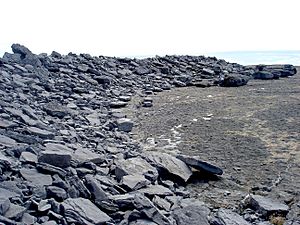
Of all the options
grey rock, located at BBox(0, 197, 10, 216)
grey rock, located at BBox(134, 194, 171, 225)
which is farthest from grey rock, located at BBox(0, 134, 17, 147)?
grey rock, located at BBox(134, 194, 171, 225)

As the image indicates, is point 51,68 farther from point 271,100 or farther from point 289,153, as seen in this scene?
point 289,153

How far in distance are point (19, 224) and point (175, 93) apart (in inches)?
499

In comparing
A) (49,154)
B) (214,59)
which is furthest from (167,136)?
(214,59)

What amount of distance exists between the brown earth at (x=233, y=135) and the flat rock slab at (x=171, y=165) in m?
0.20

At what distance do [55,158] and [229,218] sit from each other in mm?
2585

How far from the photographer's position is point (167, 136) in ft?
31.5

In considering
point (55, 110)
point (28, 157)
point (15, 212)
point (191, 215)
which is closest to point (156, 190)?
point (191, 215)

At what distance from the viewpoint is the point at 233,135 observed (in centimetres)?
956

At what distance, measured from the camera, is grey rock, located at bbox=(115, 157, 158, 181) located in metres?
6.22

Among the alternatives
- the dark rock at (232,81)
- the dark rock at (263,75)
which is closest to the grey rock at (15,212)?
the dark rock at (232,81)

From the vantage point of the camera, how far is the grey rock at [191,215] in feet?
16.6

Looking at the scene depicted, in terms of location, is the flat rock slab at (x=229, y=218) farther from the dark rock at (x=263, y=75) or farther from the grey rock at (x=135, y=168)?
the dark rock at (x=263, y=75)

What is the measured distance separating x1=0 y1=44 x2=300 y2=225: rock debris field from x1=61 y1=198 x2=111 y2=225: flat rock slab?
0.5 inches

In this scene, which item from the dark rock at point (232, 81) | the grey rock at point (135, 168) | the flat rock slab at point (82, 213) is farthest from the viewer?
the dark rock at point (232, 81)
